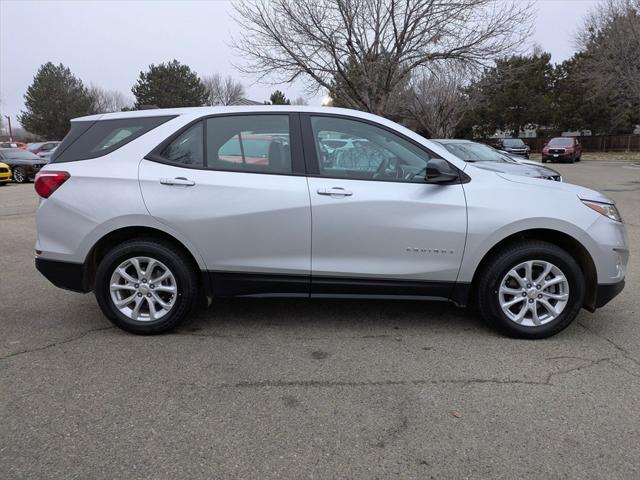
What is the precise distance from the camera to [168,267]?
3.95m

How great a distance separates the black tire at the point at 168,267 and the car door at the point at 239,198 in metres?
0.18

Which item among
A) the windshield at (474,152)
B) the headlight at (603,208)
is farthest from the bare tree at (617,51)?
the headlight at (603,208)

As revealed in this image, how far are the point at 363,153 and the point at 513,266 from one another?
1.45 metres

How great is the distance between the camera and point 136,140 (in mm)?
4051

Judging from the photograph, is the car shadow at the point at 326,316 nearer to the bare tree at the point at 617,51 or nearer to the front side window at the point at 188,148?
the front side window at the point at 188,148

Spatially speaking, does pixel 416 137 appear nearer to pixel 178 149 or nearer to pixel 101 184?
pixel 178 149

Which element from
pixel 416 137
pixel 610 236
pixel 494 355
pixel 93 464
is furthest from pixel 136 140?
pixel 610 236

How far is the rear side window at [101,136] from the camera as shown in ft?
13.4

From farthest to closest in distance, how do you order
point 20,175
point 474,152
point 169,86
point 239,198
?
point 169,86 < point 20,175 < point 474,152 < point 239,198

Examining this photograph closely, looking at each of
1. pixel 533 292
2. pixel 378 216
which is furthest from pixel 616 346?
pixel 378 216

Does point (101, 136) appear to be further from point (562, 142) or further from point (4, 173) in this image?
point (562, 142)

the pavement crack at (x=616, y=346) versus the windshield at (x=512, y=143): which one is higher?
the windshield at (x=512, y=143)

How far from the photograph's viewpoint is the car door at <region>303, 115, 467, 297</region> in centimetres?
382

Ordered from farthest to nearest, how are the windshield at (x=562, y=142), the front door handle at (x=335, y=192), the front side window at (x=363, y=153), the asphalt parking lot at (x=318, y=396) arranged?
the windshield at (x=562, y=142) → the front side window at (x=363, y=153) → the front door handle at (x=335, y=192) → the asphalt parking lot at (x=318, y=396)
